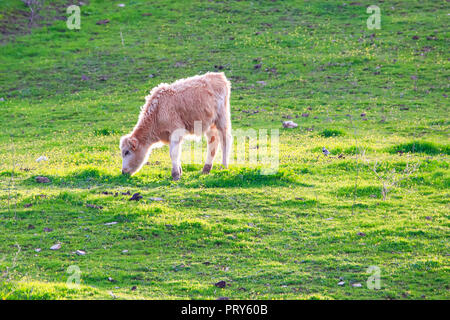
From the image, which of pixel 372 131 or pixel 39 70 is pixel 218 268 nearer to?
pixel 372 131

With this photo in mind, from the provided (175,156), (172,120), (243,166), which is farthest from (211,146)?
(172,120)

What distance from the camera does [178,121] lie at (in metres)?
14.0

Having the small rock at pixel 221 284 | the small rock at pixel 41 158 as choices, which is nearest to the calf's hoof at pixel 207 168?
the small rock at pixel 41 158

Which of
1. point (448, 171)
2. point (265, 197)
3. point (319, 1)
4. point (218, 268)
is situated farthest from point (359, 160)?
point (319, 1)

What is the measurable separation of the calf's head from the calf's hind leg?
68.6 inches

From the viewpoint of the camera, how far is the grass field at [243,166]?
9.06 metres

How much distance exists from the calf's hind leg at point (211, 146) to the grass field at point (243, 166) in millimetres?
243

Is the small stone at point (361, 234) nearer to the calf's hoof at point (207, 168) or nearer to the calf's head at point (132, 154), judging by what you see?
the calf's hoof at point (207, 168)

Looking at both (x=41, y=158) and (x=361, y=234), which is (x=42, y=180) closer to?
(x=41, y=158)

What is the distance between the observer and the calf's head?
45.0ft

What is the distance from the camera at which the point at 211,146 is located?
585 inches

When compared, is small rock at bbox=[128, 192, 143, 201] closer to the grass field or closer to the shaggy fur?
the grass field

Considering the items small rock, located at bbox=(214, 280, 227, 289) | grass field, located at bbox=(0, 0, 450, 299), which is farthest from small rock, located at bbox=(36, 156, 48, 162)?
small rock, located at bbox=(214, 280, 227, 289)

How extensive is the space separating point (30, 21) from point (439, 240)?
113ft
